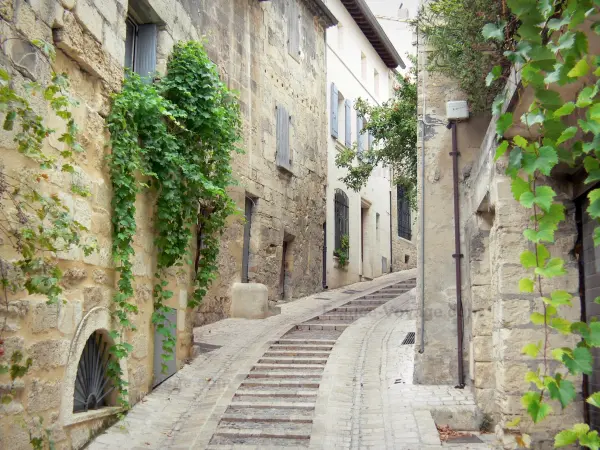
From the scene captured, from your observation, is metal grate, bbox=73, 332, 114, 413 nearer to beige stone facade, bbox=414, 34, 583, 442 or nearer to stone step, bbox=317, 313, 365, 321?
beige stone facade, bbox=414, 34, 583, 442

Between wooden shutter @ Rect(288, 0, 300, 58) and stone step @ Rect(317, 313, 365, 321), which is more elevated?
wooden shutter @ Rect(288, 0, 300, 58)

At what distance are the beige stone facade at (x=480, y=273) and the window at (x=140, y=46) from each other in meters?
3.05

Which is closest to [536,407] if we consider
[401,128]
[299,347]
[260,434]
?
[260,434]

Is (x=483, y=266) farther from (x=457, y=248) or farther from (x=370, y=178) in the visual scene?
(x=370, y=178)

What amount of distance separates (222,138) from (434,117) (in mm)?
2440

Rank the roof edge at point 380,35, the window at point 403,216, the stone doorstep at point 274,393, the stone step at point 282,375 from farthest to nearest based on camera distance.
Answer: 1. the window at point 403,216
2. the roof edge at point 380,35
3. the stone step at point 282,375
4. the stone doorstep at point 274,393

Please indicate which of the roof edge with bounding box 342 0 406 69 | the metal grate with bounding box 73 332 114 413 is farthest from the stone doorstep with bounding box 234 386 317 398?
the roof edge with bounding box 342 0 406 69

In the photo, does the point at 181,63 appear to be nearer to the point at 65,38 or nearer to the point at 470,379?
the point at 65,38

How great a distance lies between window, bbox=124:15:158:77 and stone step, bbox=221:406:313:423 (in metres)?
3.67

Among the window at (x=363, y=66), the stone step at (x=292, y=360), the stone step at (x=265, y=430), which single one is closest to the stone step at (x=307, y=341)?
the stone step at (x=292, y=360)

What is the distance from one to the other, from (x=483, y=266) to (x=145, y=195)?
3395 mm

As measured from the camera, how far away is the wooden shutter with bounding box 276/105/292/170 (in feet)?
46.1

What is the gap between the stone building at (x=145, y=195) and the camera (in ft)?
15.0

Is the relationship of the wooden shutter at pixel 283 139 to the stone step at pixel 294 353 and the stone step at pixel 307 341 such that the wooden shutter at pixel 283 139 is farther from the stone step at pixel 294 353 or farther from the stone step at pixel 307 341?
the stone step at pixel 294 353
